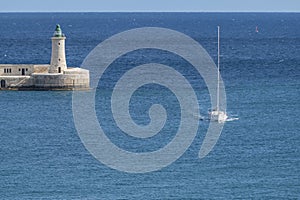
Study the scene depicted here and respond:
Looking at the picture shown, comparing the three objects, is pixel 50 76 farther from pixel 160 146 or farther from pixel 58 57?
pixel 160 146

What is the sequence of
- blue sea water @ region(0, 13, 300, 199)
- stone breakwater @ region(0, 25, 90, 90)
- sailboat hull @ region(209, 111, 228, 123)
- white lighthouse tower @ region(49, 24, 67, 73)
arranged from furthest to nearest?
white lighthouse tower @ region(49, 24, 67, 73)
stone breakwater @ region(0, 25, 90, 90)
sailboat hull @ region(209, 111, 228, 123)
blue sea water @ region(0, 13, 300, 199)

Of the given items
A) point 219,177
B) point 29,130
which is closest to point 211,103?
point 29,130

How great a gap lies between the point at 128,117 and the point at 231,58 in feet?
223

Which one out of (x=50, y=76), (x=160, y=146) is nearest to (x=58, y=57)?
(x=50, y=76)

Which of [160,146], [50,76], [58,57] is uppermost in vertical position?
[58,57]

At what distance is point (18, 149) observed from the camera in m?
66.5

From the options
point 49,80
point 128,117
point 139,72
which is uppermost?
point 139,72

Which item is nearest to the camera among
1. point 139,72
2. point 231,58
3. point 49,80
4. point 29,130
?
point 29,130

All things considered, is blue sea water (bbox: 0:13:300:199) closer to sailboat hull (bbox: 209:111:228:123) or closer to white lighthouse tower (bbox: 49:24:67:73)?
sailboat hull (bbox: 209:111:228:123)

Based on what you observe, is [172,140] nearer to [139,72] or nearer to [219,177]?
[219,177]

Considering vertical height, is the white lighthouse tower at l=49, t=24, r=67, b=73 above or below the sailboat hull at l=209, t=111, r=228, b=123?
above

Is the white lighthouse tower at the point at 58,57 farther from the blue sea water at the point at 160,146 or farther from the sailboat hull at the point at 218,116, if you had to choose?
the sailboat hull at the point at 218,116

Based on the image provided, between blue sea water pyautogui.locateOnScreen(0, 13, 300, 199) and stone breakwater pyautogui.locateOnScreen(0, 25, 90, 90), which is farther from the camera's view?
stone breakwater pyautogui.locateOnScreen(0, 25, 90, 90)

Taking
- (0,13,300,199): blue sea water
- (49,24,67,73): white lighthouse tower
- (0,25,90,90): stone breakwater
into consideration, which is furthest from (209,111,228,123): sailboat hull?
(49,24,67,73): white lighthouse tower
